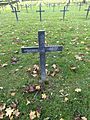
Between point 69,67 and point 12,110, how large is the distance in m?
2.05

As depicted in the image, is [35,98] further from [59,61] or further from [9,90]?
[59,61]

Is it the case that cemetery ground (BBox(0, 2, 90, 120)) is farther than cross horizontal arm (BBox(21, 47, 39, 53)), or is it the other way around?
cross horizontal arm (BBox(21, 47, 39, 53))

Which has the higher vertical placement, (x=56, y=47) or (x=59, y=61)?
(x=56, y=47)

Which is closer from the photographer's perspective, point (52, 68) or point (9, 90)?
Result: point (9, 90)

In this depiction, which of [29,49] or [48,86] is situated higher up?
[29,49]

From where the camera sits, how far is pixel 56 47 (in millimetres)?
4047

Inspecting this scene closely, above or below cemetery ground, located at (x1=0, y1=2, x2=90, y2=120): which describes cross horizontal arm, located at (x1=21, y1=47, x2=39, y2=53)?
above

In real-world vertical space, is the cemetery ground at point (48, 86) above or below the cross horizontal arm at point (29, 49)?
below

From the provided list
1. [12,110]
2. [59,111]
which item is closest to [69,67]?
[59,111]

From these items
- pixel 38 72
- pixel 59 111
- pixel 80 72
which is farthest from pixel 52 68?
pixel 59 111

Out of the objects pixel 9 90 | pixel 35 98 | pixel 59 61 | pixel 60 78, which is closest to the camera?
pixel 35 98

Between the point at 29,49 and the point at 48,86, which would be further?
the point at 48,86

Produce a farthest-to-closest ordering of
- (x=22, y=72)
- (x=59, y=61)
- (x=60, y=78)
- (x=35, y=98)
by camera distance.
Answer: (x=59, y=61) < (x=22, y=72) < (x=60, y=78) < (x=35, y=98)

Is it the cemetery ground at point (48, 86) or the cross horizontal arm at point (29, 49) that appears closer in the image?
the cemetery ground at point (48, 86)
